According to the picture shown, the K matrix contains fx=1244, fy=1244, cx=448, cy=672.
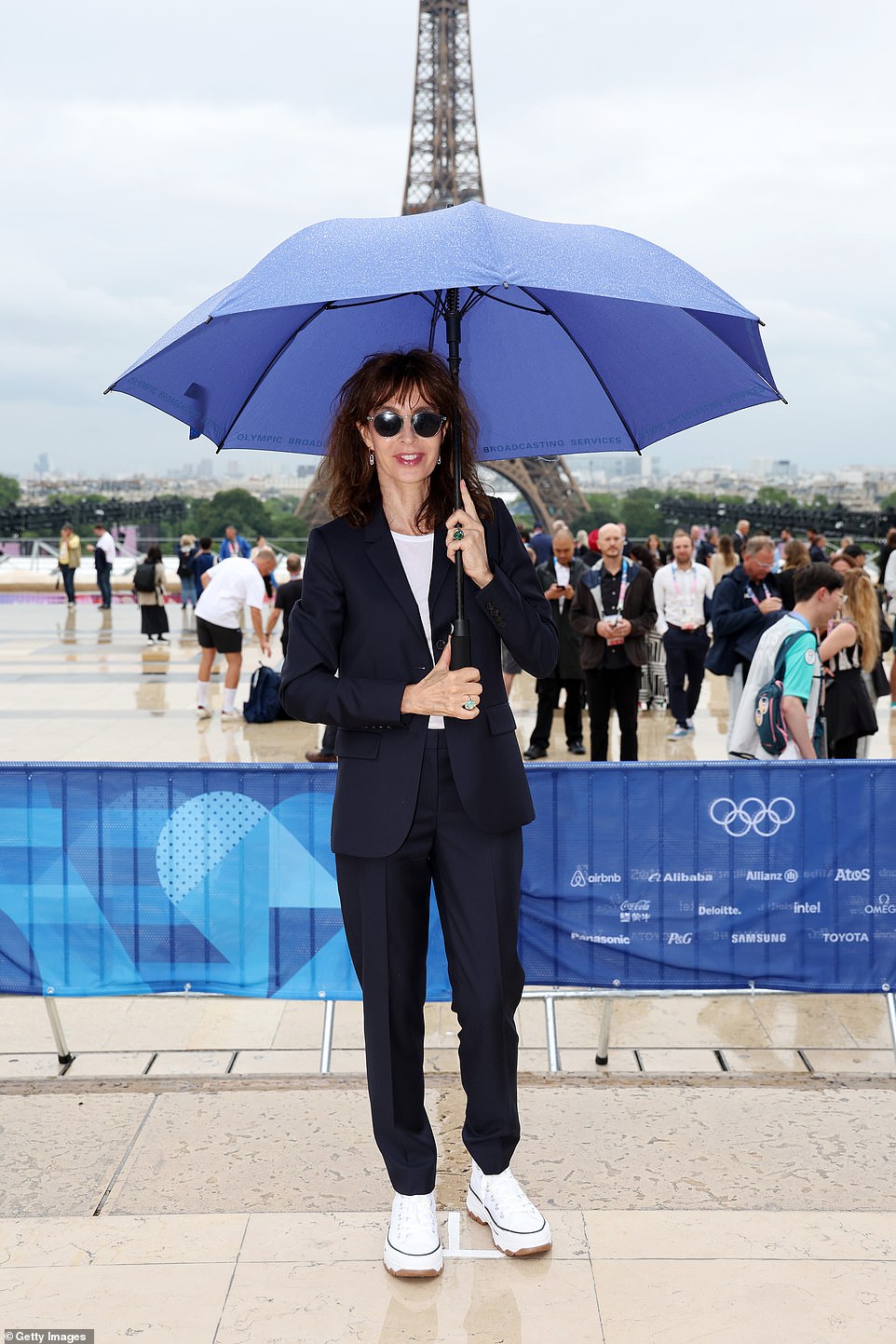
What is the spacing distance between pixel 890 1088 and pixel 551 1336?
1770 millimetres

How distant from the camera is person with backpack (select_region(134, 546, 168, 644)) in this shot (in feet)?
55.6

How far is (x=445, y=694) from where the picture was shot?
2.73m

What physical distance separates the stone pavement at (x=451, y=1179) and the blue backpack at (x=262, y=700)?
6.27 metres

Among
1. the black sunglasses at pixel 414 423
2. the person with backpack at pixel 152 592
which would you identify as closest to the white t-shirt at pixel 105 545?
the person with backpack at pixel 152 592

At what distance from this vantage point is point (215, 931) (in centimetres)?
426

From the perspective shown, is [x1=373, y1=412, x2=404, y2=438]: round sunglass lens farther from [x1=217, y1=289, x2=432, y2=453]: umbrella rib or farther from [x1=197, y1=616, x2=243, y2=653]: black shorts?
[x1=197, y1=616, x2=243, y2=653]: black shorts

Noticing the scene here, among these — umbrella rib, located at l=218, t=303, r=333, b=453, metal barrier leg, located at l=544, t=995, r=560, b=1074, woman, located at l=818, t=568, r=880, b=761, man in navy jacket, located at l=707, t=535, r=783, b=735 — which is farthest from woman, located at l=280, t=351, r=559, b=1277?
man in navy jacket, located at l=707, t=535, r=783, b=735

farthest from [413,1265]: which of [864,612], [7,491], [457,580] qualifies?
[7,491]

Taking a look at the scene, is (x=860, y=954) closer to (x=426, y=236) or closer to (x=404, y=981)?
(x=404, y=981)

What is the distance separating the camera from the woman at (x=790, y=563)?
7684mm

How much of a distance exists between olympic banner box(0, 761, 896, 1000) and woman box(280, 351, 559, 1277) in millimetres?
1258

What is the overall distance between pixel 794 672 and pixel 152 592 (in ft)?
43.9

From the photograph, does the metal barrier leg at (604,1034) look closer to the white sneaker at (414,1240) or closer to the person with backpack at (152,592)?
the white sneaker at (414,1240)

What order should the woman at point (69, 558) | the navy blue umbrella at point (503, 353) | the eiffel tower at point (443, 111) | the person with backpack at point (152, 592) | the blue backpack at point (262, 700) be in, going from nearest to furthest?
the navy blue umbrella at point (503, 353), the blue backpack at point (262, 700), the person with backpack at point (152, 592), the woman at point (69, 558), the eiffel tower at point (443, 111)
